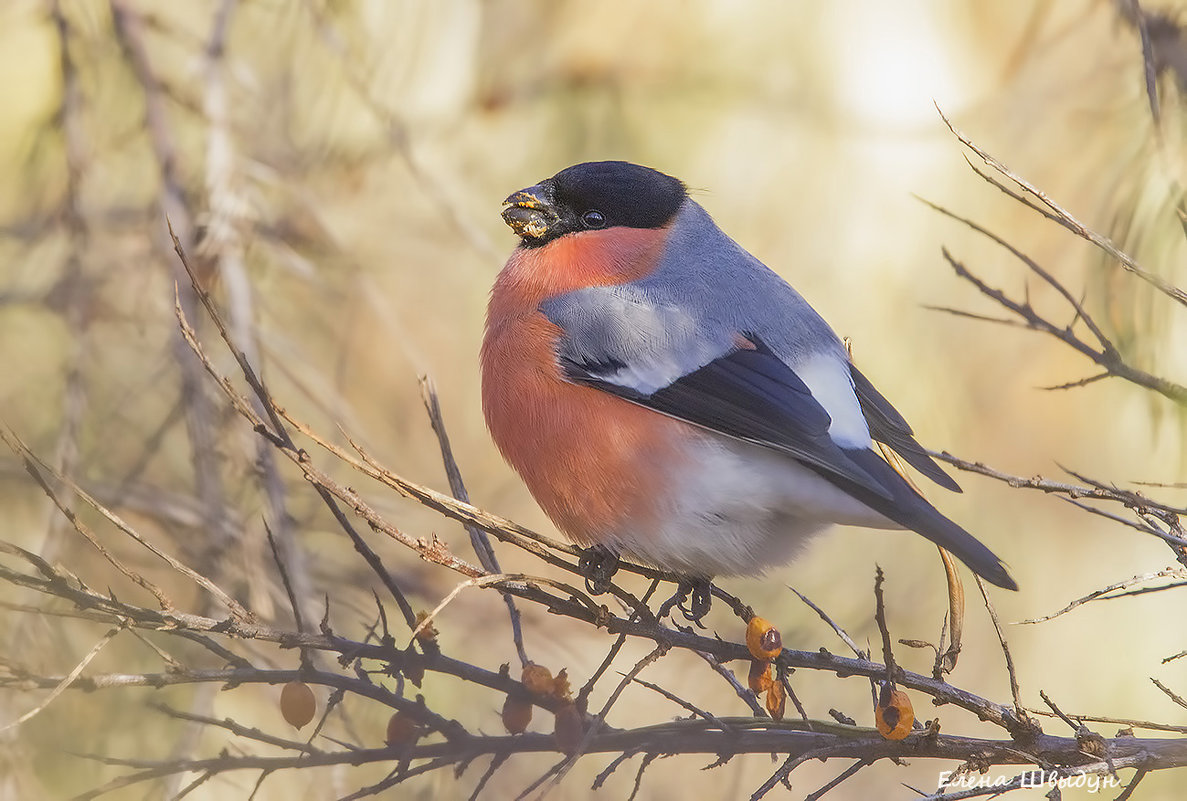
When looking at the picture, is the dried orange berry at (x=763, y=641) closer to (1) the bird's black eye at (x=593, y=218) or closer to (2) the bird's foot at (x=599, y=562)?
(2) the bird's foot at (x=599, y=562)

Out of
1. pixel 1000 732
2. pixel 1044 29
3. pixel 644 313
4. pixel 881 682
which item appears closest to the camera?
pixel 881 682

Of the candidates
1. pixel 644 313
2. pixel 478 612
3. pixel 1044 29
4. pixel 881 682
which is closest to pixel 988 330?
pixel 1044 29

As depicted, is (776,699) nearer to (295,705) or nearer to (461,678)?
(461,678)

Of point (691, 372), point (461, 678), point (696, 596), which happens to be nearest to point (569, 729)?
point (461, 678)

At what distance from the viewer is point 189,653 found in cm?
184

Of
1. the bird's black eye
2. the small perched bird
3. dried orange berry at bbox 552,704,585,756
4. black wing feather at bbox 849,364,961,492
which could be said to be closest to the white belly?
the small perched bird

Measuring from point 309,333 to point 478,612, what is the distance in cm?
75

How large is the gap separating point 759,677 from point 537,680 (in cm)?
28

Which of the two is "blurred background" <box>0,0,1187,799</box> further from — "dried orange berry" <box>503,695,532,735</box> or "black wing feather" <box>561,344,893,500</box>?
"dried orange berry" <box>503,695,532,735</box>

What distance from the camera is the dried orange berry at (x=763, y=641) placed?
141cm

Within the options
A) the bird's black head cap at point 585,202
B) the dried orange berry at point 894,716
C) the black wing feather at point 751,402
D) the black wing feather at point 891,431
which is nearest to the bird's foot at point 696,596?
the black wing feather at point 751,402

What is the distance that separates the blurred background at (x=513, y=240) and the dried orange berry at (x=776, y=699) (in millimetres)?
735

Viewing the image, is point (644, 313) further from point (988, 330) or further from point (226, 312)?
point (988, 330)

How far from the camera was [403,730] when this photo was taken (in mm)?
1265
